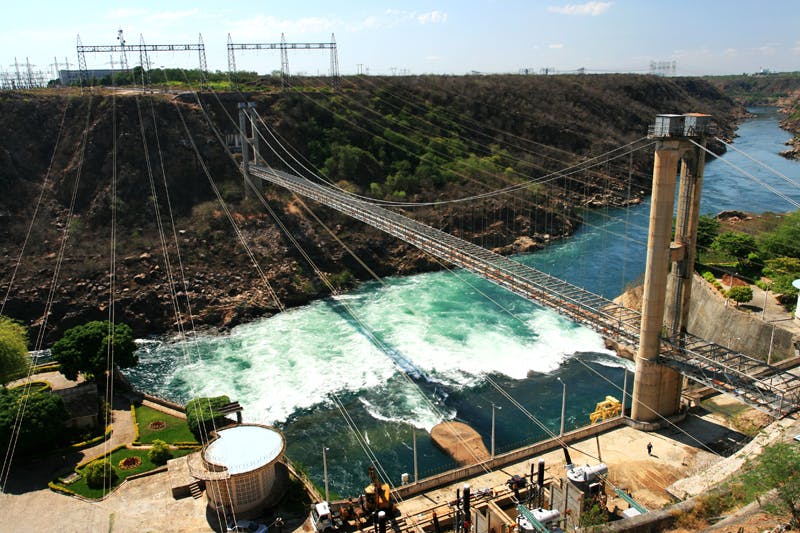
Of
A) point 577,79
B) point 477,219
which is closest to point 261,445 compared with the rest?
point 477,219

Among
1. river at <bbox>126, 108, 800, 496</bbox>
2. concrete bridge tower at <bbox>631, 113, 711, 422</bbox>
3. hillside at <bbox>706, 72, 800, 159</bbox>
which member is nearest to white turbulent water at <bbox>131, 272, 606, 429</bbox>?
river at <bbox>126, 108, 800, 496</bbox>

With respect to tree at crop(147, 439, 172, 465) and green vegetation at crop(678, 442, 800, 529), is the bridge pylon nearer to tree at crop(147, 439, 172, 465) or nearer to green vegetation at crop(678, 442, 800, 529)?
tree at crop(147, 439, 172, 465)

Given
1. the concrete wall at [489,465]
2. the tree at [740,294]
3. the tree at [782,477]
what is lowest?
the concrete wall at [489,465]

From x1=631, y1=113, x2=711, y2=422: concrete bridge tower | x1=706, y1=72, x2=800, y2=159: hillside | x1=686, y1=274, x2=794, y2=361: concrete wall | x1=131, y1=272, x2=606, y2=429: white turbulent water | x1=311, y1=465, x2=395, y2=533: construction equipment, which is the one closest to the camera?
x1=311, y1=465, x2=395, y2=533: construction equipment

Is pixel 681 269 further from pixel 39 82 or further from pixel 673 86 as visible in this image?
pixel 673 86

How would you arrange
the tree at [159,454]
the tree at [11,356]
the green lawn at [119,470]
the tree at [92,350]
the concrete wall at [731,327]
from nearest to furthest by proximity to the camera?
the green lawn at [119,470], the tree at [159,454], the tree at [11,356], the tree at [92,350], the concrete wall at [731,327]

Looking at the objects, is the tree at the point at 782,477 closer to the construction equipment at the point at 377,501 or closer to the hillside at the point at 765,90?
the construction equipment at the point at 377,501

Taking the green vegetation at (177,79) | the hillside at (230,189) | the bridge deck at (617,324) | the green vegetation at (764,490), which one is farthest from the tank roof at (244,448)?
the green vegetation at (177,79)
